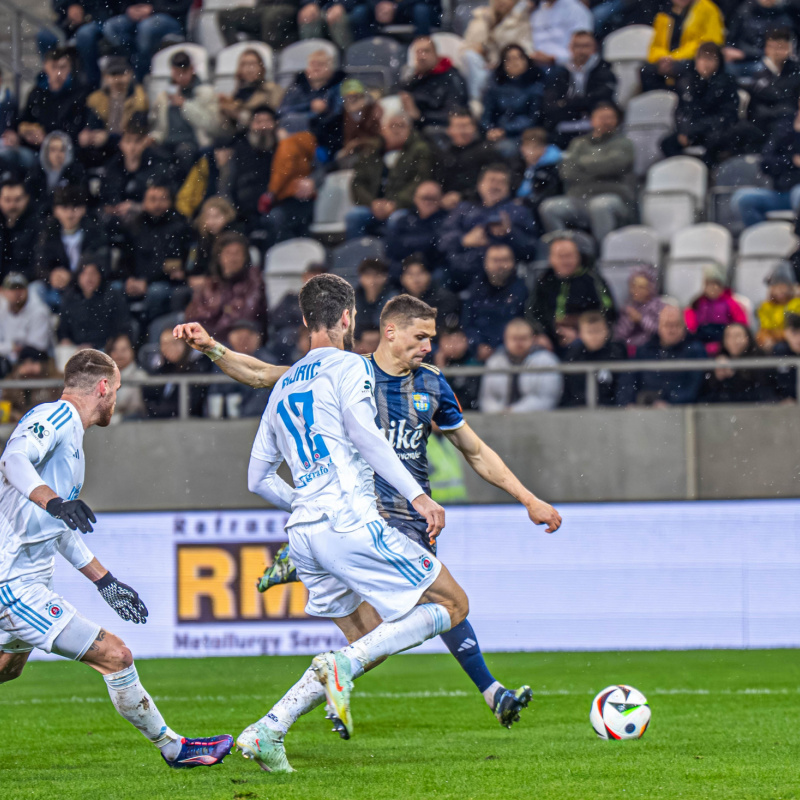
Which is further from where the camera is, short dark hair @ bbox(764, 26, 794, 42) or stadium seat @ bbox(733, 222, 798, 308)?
short dark hair @ bbox(764, 26, 794, 42)

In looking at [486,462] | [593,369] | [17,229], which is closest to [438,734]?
[486,462]

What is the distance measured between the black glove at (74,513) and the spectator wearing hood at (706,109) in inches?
369

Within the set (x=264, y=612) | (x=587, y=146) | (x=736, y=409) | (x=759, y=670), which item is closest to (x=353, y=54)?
(x=587, y=146)

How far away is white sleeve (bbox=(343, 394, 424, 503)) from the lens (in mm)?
4465

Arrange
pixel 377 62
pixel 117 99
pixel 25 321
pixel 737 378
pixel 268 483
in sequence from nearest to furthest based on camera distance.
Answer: pixel 268 483, pixel 737 378, pixel 25 321, pixel 377 62, pixel 117 99

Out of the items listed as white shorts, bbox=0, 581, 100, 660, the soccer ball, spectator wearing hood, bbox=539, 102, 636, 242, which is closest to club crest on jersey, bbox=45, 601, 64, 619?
white shorts, bbox=0, 581, 100, 660

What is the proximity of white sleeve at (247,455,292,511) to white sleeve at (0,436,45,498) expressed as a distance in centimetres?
83

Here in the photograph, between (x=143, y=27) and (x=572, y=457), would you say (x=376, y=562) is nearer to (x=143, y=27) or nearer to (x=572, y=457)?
(x=572, y=457)

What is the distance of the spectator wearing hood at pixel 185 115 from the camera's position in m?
13.2

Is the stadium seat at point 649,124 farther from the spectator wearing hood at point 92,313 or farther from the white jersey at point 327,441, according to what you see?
the white jersey at point 327,441

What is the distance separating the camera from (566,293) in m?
10.9

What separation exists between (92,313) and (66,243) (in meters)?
1.17

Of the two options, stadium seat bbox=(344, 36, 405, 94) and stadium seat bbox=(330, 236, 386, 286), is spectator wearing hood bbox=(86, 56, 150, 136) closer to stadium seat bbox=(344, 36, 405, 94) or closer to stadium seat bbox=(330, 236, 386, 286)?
stadium seat bbox=(344, 36, 405, 94)

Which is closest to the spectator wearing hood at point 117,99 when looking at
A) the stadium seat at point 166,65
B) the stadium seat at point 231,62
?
the stadium seat at point 166,65
